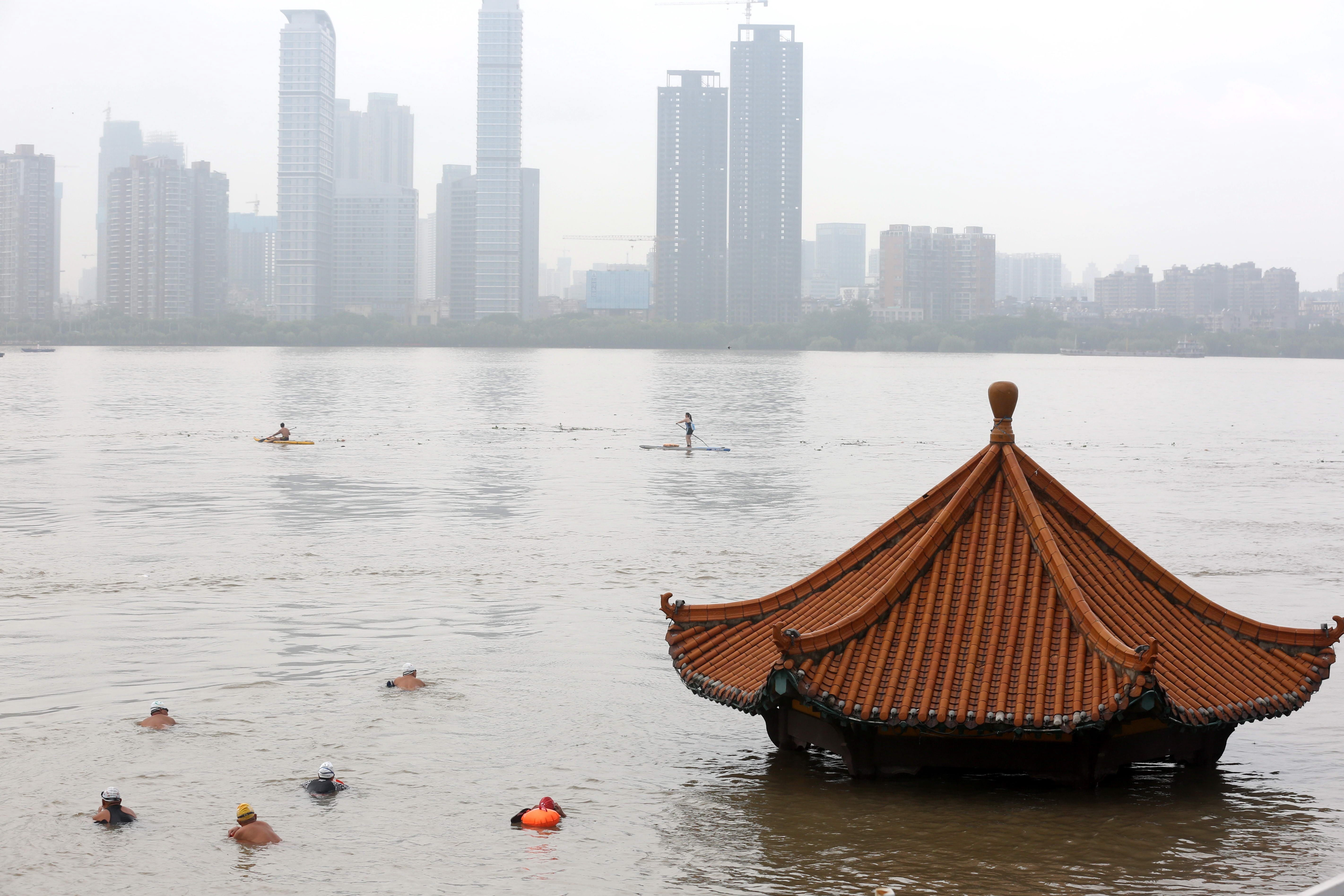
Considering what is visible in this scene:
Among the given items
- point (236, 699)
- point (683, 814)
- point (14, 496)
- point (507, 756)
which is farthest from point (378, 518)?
point (683, 814)

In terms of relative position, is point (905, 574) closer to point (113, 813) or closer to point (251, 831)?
point (251, 831)

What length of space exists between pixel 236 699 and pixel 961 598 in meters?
8.49

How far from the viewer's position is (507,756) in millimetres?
14742

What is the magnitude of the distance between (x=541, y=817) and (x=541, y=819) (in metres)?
0.02

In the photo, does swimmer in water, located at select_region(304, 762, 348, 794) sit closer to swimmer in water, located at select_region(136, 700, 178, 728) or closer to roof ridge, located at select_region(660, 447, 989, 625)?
swimmer in water, located at select_region(136, 700, 178, 728)

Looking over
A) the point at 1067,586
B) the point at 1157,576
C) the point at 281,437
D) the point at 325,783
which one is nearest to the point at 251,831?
the point at 325,783

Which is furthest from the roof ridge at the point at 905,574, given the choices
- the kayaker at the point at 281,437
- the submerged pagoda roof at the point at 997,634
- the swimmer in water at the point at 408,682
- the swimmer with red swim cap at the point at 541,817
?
the kayaker at the point at 281,437

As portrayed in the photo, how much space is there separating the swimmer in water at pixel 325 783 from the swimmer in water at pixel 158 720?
2.73 metres

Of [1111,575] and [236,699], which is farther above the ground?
[1111,575]

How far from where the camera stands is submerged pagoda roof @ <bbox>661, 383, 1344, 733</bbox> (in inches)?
468

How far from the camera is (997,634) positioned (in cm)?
1239

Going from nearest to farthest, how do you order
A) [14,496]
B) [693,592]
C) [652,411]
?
[693,592]
[14,496]
[652,411]

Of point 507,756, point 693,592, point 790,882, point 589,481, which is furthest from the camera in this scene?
point 589,481

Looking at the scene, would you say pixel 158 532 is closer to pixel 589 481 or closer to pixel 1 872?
pixel 589 481
